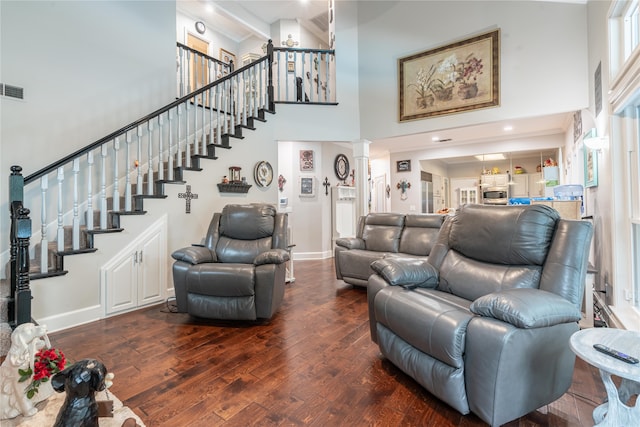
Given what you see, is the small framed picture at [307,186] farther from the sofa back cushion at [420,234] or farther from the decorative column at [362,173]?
the sofa back cushion at [420,234]

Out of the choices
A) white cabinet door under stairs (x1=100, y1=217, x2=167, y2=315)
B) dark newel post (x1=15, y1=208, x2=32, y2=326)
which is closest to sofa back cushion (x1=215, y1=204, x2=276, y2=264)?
white cabinet door under stairs (x1=100, y1=217, x2=167, y2=315)

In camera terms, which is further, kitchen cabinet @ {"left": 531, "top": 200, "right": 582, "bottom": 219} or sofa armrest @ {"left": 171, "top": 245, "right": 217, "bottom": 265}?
kitchen cabinet @ {"left": 531, "top": 200, "right": 582, "bottom": 219}

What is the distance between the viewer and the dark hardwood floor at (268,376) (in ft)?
5.14

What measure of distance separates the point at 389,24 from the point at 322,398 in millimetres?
5583

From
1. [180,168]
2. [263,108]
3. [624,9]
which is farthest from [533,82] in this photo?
[180,168]

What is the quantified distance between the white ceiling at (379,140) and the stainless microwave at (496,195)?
722 millimetres

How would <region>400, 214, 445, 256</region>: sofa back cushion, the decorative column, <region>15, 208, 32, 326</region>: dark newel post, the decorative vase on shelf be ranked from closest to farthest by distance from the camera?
<region>15, 208, 32, 326</region>: dark newel post
<region>400, 214, 445, 256</region>: sofa back cushion
the decorative vase on shelf
the decorative column

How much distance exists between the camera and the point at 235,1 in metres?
5.97

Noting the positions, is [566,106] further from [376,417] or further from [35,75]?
[35,75]

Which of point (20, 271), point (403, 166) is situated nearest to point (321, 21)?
point (403, 166)

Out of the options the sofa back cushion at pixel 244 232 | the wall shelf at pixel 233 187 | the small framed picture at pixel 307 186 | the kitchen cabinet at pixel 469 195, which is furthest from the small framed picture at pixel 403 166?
the sofa back cushion at pixel 244 232

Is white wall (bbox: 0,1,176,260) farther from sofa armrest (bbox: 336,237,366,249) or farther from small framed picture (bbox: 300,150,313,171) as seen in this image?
sofa armrest (bbox: 336,237,366,249)

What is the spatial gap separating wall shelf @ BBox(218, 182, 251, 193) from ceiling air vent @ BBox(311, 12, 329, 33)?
15.3 feet

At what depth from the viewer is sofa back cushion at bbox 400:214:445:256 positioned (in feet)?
12.9
